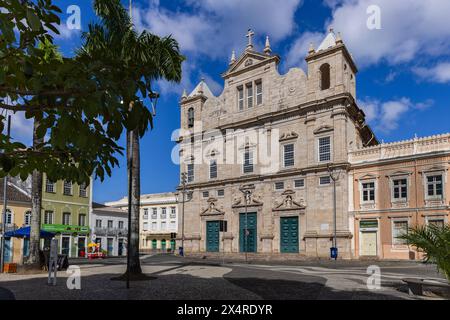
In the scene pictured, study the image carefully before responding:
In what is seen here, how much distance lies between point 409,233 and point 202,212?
35.5 metres

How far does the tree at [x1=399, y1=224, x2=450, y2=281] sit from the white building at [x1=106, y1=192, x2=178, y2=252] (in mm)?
60274

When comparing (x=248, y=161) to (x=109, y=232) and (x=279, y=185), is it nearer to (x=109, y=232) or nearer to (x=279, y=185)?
(x=279, y=185)

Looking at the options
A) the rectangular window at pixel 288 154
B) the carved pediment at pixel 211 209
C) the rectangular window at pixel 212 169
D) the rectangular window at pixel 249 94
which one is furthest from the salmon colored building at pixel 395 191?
the rectangular window at pixel 212 169

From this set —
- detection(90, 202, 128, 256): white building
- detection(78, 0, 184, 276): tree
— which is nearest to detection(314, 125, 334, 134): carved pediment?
detection(78, 0, 184, 276): tree

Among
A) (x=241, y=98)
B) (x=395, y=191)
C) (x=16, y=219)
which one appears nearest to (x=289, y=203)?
(x=395, y=191)

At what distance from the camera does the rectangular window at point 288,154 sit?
39.5 m

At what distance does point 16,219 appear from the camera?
3841 cm

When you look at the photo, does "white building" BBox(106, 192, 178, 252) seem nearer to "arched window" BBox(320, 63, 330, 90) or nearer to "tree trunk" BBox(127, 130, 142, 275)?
"arched window" BBox(320, 63, 330, 90)

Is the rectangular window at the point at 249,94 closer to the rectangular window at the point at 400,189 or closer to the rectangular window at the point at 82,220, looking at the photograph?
the rectangular window at the point at 400,189

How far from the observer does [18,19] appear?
378cm

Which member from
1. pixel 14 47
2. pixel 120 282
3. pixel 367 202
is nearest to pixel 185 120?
pixel 367 202

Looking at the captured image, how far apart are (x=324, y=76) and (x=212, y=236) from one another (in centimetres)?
2034

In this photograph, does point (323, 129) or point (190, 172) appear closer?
point (323, 129)

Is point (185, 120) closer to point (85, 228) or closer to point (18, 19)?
point (85, 228)
